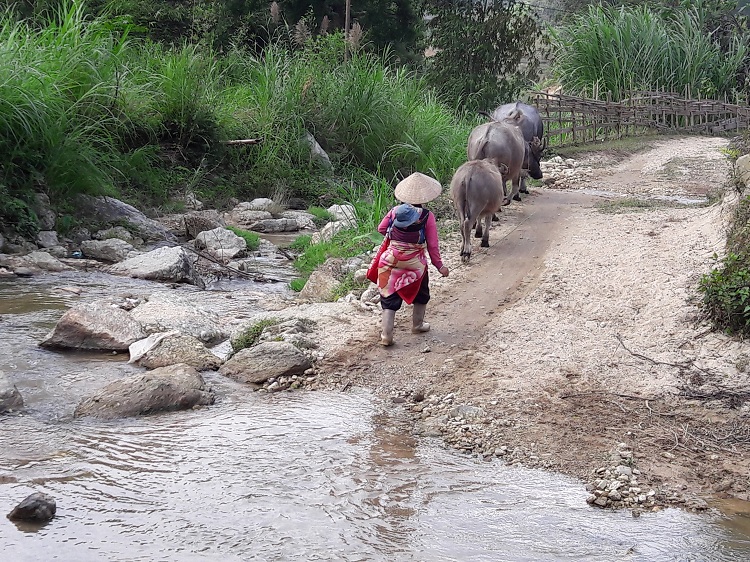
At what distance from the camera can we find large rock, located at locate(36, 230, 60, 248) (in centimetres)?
1070

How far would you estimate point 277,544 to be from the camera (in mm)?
4004

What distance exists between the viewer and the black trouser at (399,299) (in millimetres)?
6594

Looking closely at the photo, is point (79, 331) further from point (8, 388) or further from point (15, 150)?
point (15, 150)

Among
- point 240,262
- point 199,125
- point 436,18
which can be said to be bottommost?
point 240,262

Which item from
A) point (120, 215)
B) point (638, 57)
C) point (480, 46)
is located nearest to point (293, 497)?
point (120, 215)

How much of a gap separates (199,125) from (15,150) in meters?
4.20

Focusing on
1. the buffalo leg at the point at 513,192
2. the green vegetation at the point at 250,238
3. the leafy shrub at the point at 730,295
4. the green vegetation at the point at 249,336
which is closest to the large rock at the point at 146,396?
the green vegetation at the point at 249,336

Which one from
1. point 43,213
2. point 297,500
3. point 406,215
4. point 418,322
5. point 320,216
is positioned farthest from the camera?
point 320,216

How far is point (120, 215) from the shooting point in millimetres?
11812

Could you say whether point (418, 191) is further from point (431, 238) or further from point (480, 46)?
point (480, 46)

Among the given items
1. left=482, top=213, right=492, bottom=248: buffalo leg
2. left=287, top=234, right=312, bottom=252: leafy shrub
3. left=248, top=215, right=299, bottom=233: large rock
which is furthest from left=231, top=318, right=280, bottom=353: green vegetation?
left=248, top=215, right=299, bottom=233: large rock

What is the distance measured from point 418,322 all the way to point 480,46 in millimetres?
17079

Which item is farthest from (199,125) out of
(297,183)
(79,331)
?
(79,331)

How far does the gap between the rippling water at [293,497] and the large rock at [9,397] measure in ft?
0.39
